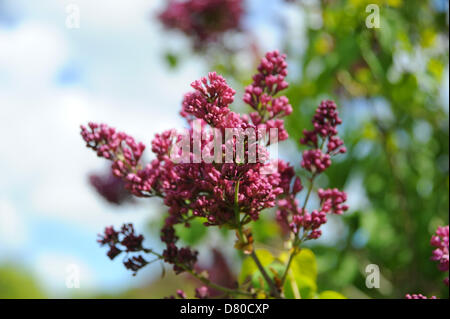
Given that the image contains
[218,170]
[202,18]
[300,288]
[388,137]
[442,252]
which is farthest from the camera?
[202,18]

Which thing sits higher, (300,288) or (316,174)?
(316,174)

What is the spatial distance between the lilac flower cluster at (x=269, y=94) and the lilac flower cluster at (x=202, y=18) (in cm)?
285

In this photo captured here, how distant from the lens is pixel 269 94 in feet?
5.11

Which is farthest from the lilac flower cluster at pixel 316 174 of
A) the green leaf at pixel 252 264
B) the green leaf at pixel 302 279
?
the green leaf at pixel 252 264

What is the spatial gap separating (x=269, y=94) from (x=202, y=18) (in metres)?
3.09

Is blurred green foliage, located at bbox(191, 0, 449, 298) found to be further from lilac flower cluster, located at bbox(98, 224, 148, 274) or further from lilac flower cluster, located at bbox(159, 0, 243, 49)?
lilac flower cluster, located at bbox(98, 224, 148, 274)

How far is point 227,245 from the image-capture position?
3.73 m

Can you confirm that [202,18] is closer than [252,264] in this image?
No

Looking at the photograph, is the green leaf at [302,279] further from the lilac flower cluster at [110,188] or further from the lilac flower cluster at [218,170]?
the lilac flower cluster at [110,188]

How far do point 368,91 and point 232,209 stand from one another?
2.23 m

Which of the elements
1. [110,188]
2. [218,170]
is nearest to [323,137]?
[218,170]

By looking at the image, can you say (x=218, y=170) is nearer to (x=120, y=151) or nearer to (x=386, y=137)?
(x=120, y=151)
